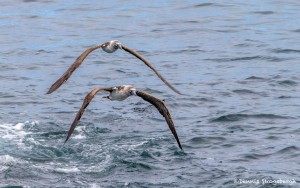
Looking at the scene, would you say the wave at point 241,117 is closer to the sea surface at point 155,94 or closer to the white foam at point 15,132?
the sea surface at point 155,94

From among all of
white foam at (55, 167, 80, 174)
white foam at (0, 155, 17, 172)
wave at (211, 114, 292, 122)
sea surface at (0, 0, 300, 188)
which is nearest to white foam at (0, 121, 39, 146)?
sea surface at (0, 0, 300, 188)

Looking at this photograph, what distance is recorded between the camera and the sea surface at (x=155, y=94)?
1731 centimetres

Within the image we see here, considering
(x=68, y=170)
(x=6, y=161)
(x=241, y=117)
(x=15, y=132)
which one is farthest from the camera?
(x=241, y=117)

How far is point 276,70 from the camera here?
Answer: 80.9ft

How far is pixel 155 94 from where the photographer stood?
22781 millimetres

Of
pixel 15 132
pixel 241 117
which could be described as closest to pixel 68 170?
pixel 15 132

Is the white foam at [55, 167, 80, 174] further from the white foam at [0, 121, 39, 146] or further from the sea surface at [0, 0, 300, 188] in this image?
the white foam at [0, 121, 39, 146]

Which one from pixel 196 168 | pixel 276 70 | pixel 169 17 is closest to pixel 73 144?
pixel 196 168

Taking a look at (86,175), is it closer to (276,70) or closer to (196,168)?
(196,168)

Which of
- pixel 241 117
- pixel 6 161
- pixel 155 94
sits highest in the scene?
pixel 6 161

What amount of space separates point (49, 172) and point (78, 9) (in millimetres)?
16368

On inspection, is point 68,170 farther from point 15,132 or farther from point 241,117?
point 241,117

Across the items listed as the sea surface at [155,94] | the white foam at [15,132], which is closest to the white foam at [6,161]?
the sea surface at [155,94]

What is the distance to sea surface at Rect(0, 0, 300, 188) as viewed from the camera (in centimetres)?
1731
